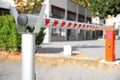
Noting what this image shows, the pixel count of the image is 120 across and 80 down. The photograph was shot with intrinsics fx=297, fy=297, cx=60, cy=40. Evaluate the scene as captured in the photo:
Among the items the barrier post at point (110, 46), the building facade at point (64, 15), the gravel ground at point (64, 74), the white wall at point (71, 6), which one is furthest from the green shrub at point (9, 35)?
the white wall at point (71, 6)

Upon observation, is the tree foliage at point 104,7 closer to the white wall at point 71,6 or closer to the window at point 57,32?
the white wall at point 71,6

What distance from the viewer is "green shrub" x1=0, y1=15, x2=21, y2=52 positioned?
12.9 metres

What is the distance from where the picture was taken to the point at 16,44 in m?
12.9

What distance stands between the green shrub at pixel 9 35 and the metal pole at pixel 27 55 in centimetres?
984

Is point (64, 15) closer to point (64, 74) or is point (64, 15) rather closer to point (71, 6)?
point (71, 6)

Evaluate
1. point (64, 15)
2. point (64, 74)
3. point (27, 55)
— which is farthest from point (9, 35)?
point (64, 15)

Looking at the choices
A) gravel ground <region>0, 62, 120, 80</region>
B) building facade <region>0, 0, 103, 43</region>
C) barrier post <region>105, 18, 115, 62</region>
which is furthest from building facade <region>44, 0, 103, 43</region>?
gravel ground <region>0, 62, 120, 80</region>

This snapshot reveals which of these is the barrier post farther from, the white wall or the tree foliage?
the tree foliage

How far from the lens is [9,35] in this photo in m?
13.2

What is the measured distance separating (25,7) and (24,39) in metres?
18.5

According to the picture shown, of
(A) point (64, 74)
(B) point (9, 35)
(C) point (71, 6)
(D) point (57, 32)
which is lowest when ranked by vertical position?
(A) point (64, 74)

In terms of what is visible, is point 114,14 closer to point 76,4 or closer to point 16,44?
point 76,4

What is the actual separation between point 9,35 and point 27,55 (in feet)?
34.1

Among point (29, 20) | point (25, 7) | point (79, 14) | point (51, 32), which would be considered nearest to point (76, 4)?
point (79, 14)
